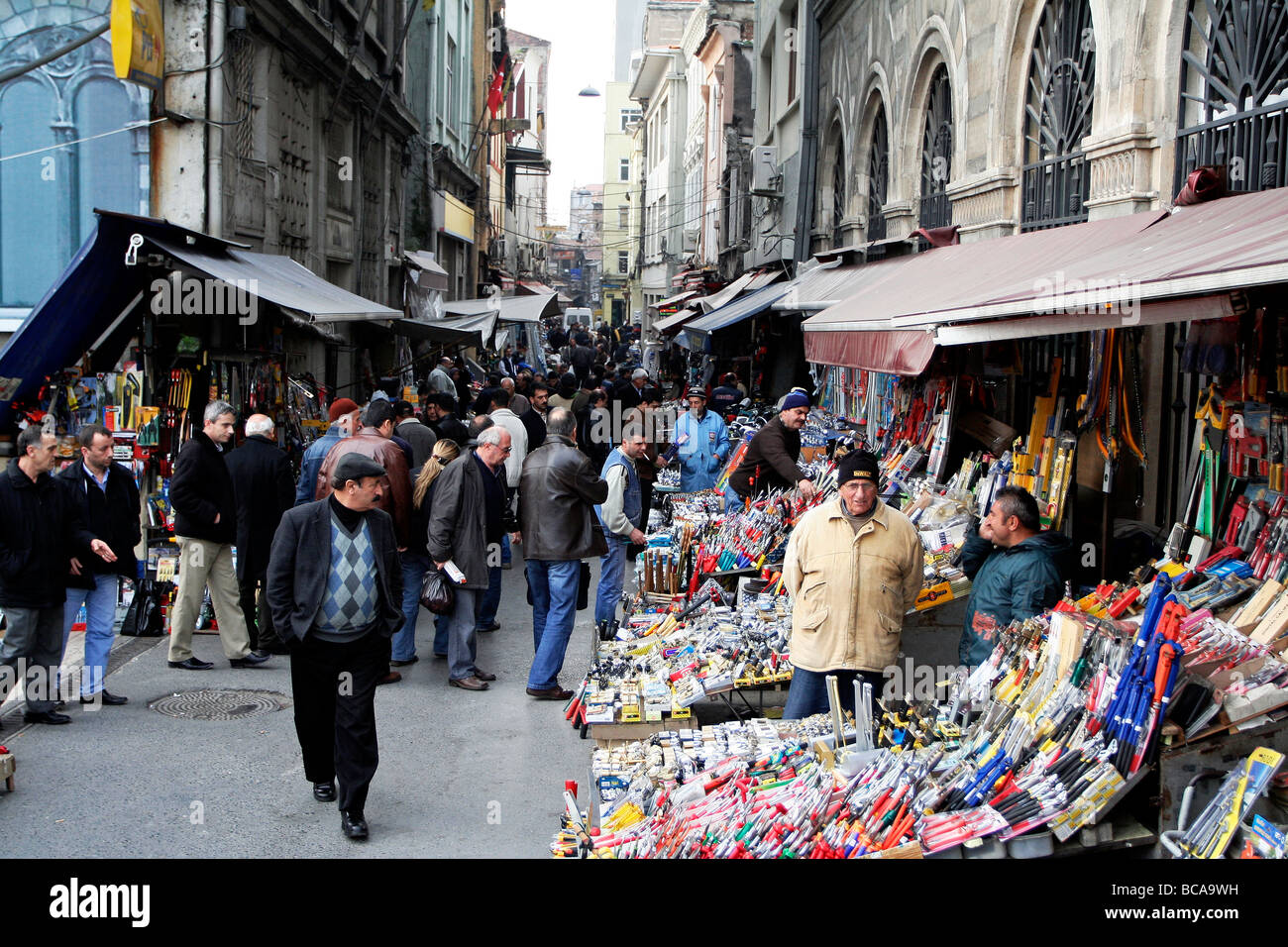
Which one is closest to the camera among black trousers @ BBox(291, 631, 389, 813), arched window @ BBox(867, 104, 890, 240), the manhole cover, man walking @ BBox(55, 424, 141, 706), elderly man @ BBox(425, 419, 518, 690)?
black trousers @ BBox(291, 631, 389, 813)

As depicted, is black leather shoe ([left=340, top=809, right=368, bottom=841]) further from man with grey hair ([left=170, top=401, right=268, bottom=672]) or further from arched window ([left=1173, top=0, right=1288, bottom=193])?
arched window ([left=1173, top=0, right=1288, bottom=193])

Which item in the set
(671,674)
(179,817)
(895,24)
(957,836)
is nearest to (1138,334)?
(671,674)

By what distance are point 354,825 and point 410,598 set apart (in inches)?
137

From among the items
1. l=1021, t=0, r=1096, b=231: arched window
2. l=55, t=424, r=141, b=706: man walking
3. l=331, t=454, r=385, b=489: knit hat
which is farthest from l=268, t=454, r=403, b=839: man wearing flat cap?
→ l=1021, t=0, r=1096, b=231: arched window

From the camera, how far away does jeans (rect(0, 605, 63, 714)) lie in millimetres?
7008

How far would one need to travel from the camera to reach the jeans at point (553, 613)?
8172 mm

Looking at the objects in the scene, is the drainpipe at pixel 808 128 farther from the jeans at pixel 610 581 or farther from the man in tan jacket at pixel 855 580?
the man in tan jacket at pixel 855 580

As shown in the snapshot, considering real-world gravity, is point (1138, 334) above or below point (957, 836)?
above

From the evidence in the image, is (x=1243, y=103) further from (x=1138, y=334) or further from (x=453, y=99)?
(x=453, y=99)

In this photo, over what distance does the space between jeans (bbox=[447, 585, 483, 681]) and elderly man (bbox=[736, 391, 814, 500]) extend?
9.91ft

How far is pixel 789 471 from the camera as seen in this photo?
10070mm

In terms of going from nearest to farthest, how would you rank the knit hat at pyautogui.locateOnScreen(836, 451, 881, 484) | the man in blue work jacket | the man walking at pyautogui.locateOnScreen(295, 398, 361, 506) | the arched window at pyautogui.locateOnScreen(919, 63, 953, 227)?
the knit hat at pyautogui.locateOnScreen(836, 451, 881, 484)
the man walking at pyautogui.locateOnScreen(295, 398, 361, 506)
the man in blue work jacket
the arched window at pyautogui.locateOnScreen(919, 63, 953, 227)

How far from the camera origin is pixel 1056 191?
380 inches

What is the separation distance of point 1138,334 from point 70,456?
7.45 metres
